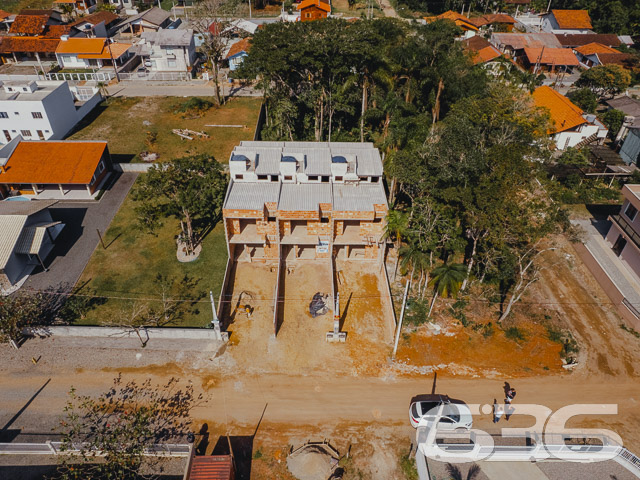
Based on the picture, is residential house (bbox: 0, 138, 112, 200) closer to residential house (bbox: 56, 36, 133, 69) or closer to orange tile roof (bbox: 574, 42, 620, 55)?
residential house (bbox: 56, 36, 133, 69)

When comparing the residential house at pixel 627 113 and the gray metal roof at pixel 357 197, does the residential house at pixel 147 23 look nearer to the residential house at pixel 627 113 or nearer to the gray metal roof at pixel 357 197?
the gray metal roof at pixel 357 197

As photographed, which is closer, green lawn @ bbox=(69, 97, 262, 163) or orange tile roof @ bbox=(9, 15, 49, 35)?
green lawn @ bbox=(69, 97, 262, 163)

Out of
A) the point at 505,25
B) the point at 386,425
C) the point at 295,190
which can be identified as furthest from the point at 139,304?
the point at 505,25

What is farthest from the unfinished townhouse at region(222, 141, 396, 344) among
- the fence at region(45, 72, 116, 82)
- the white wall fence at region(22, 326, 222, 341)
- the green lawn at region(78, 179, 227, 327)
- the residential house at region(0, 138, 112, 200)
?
the fence at region(45, 72, 116, 82)

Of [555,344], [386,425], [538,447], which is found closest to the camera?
[538,447]

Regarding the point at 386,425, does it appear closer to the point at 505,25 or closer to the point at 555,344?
the point at 555,344

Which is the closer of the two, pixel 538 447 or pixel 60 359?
pixel 538 447
